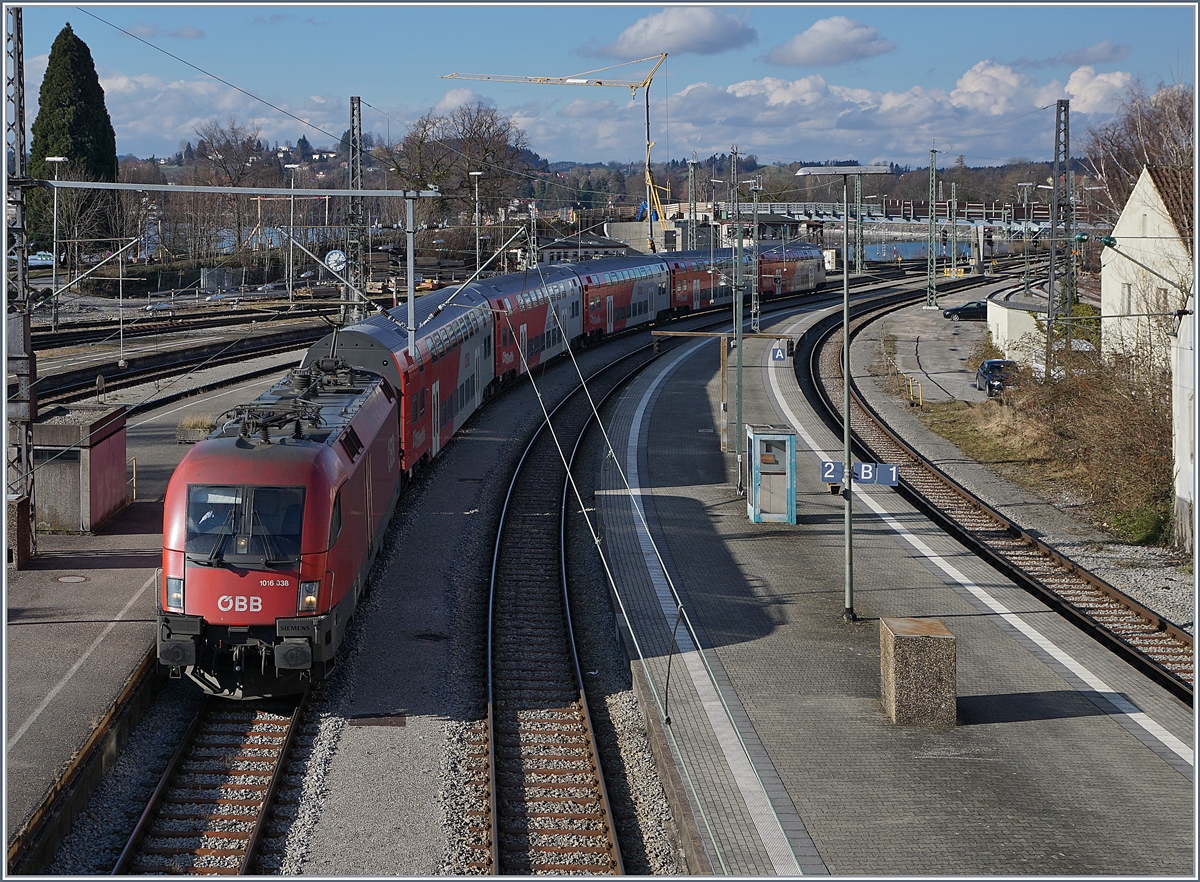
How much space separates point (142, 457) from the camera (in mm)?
28625

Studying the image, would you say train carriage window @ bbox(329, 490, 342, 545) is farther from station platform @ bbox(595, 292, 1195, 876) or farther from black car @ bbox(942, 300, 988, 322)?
black car @ bbox(942, 300, 988, 322)

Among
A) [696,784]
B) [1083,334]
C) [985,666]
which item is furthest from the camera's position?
[1083,334]

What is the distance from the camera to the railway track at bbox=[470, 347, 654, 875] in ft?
38.3

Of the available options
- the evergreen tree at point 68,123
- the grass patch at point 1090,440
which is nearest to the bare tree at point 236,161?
the evergreen tree at point 68,123

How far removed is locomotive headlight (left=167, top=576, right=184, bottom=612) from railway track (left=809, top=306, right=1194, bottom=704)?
40.5ft

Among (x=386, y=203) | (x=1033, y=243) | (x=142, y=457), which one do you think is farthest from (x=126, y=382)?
(x=1033, y=243)

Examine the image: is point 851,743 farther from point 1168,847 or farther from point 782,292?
point 782,292

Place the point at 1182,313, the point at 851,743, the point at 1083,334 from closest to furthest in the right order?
the point at 851,743
the point at 1182,313
the point at 1083,334

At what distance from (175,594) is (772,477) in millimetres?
12777

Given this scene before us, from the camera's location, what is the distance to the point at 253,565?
13906 mm

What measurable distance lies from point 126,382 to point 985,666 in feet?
99.4

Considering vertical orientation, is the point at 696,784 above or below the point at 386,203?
below

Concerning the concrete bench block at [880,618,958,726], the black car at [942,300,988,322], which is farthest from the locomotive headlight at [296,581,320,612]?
the black car at [942,300,988,322]

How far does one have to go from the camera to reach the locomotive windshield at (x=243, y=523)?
45.8 ft
